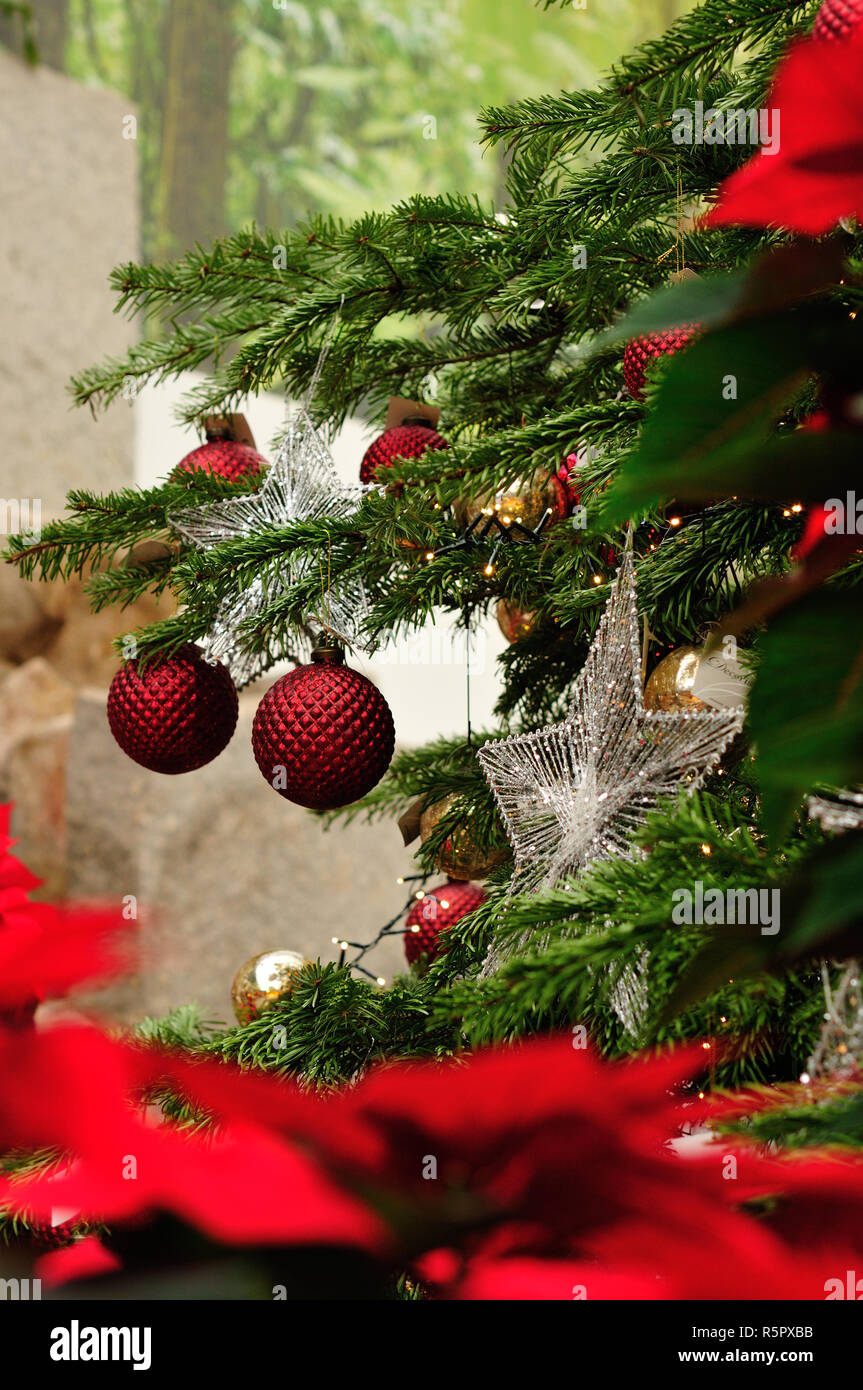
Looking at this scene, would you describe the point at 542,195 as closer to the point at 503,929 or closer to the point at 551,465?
the point at 551,465

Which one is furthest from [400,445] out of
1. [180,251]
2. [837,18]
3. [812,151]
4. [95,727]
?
[180,251]

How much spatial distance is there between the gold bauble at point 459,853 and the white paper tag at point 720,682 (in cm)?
19

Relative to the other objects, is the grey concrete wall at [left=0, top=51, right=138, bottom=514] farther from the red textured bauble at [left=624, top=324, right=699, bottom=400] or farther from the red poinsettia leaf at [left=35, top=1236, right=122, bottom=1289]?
the red poinsettia leaf at [left=35, top=1236, right=122, bottom=1289]

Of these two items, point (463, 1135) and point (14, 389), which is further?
point (14, 389)

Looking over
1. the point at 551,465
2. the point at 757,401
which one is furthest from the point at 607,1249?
the point at 551,465

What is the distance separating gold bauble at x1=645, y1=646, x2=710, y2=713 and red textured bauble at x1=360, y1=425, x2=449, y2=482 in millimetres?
208

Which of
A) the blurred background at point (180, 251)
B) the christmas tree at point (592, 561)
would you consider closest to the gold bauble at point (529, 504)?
the christmas tree at point (592, 561)

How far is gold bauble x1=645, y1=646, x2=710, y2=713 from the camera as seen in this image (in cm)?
49

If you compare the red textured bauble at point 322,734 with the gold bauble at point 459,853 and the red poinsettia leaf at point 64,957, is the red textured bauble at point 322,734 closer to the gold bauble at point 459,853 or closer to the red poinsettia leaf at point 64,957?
the gold bauble at point 459,853

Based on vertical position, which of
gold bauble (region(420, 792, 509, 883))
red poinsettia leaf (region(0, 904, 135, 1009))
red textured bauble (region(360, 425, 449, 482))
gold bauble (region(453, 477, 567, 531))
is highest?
red textured bauble (region(360, 425, 449, 482))

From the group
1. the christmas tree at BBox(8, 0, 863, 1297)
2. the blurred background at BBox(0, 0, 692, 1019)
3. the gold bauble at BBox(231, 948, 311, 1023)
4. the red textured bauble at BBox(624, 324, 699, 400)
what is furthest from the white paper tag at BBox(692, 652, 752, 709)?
the blurred background at BBox(0, 0, 692, 1019)

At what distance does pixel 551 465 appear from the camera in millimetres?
466

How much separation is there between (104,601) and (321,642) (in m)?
0.15

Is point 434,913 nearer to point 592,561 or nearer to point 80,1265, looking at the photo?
point 592,561
